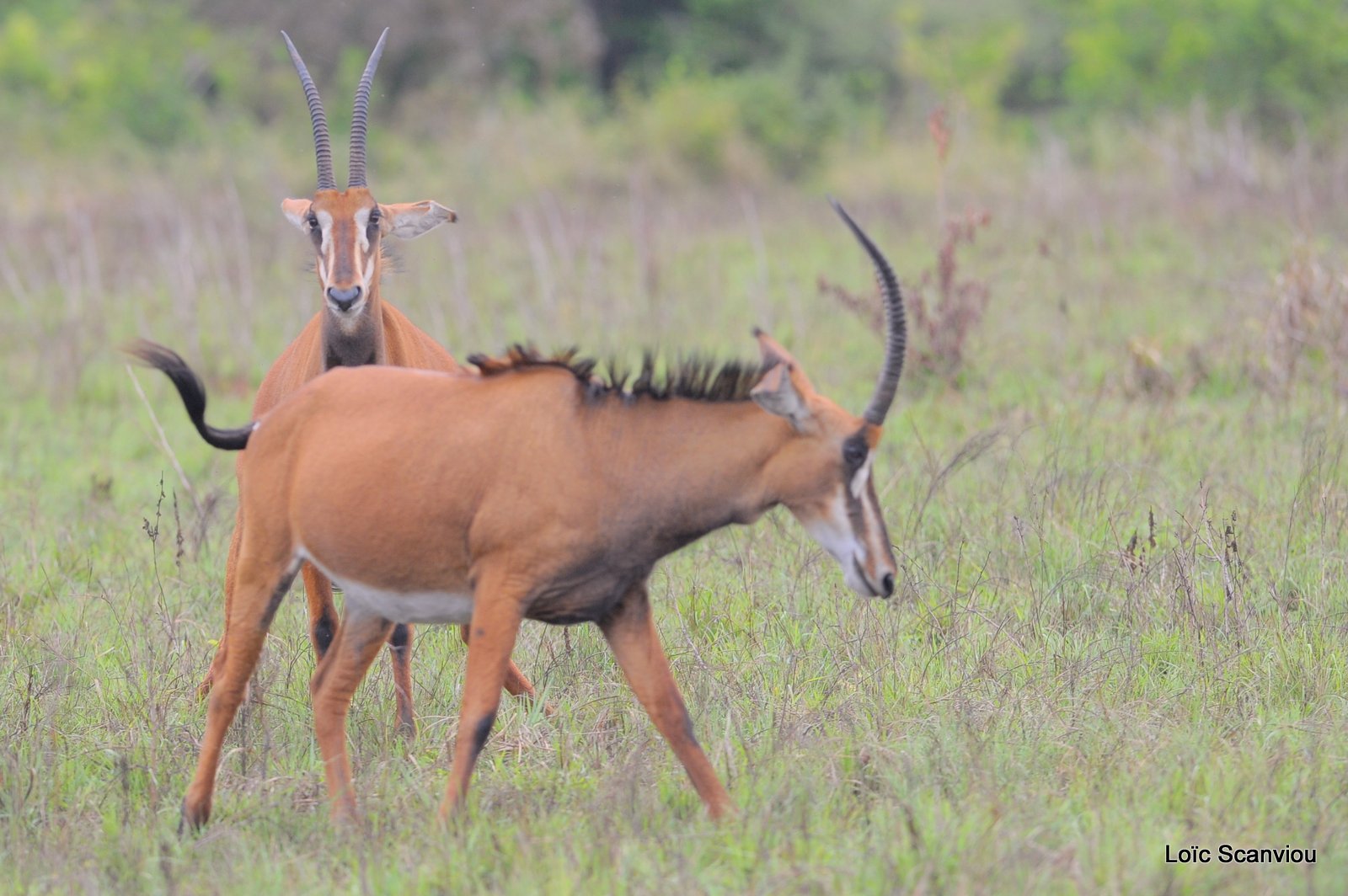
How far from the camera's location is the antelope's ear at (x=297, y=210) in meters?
6.66

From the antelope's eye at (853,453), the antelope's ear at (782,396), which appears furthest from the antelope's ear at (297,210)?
the antelope's eye at (853,453)

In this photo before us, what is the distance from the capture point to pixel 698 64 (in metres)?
25.6

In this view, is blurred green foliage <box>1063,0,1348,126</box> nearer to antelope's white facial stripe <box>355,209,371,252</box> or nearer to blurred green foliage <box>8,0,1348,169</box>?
blurred green foliage <box>8,0,1348,169</box>

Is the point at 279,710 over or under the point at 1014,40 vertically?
under

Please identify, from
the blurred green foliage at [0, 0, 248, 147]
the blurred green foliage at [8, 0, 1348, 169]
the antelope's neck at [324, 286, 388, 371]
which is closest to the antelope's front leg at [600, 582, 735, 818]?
the antelope's neck at [324, 286, 388, 371]

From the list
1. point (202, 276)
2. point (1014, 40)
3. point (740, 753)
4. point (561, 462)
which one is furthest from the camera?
point (1014, 40)

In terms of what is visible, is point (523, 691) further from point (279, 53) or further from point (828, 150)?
point (279, 53)

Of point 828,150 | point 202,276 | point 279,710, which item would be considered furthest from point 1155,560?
point 828,150

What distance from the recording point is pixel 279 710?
539cm

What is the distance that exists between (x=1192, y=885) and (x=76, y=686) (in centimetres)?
377

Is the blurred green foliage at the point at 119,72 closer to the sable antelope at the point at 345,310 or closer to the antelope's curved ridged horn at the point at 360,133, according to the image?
the antelope's curved ridged horn at the point at 360,133

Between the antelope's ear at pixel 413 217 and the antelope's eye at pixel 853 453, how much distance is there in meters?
3.17

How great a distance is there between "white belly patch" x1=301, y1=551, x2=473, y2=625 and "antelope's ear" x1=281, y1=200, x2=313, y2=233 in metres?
2.55

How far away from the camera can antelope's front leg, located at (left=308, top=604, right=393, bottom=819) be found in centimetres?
462
